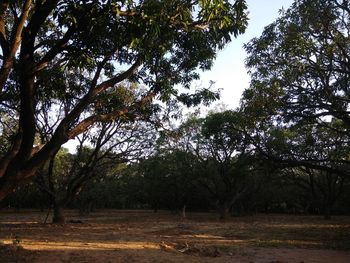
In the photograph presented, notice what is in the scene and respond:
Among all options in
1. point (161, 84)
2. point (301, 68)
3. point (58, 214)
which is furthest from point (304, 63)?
point (58, 214)

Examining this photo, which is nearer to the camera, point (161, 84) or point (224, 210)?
point (161, 84)

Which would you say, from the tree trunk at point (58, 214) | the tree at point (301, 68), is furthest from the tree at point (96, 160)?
the tree at point (301, 68)

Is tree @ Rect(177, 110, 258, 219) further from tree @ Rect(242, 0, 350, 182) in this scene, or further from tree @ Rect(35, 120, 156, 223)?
tree @ Rect(242, 0, 350, 182)

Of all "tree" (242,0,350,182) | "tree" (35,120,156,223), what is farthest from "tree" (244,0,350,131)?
"tree" (35,120,156,223)

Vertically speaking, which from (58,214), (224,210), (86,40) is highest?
(86,40)

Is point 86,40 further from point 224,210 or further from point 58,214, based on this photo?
point 224,210

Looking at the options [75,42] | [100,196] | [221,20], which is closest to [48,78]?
[75,42]

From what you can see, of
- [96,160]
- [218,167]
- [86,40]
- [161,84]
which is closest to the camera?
[86,40]

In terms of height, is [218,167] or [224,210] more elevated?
[218,167]

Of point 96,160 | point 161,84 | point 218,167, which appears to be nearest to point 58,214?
point 96,160

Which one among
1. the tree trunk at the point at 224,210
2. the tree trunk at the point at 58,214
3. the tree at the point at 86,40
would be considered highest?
the tree at the point at 86,40

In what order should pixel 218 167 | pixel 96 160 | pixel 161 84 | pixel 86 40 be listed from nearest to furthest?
pixel 86 40
pixel 161 84
pixel 96 160
pixel 218 167

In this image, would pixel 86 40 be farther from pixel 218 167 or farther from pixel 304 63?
pixel 218 167

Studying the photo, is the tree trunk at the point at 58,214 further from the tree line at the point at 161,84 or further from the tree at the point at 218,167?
the tree at the point at 218,167
